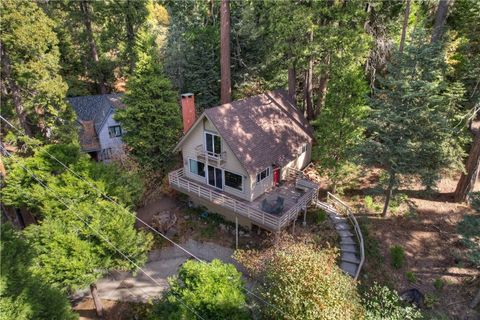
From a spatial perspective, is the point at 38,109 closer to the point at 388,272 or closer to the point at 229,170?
the point at 229,170

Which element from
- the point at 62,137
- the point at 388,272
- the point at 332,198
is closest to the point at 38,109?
the point at 62,137

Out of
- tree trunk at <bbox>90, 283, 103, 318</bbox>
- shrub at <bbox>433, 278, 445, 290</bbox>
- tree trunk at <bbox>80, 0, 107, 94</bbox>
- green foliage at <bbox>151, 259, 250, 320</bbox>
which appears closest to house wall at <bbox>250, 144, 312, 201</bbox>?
green foliage at <bbox>151, 259, 250, 320</bbox>

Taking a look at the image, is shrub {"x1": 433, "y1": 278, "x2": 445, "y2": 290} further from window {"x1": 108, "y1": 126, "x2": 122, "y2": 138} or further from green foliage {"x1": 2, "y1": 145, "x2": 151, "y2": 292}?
window {"x1": 108, "y1": 126, "x2": 122, "y2": 138}

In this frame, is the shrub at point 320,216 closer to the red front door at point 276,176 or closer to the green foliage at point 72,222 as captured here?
the red front door at point 276,176

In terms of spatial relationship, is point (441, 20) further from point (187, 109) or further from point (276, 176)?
point (187, 109)

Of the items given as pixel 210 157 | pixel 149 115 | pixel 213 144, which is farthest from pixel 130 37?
pixel 210 157

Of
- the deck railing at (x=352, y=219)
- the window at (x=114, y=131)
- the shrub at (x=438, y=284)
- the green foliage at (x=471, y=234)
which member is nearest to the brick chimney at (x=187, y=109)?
the window at (x=114, y=131)

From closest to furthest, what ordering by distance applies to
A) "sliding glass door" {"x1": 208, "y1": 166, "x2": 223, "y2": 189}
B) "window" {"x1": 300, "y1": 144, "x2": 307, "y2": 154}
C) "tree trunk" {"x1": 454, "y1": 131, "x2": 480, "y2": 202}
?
"tree trunk" {"x1": 454, "y1": 131, "x2": 480, "y2": 202} < "sliding glass door" {"x1": 208, "y1": 166, "x2": 223, "y2": 189} < "window" {"x1": 300, "y1": 144, "x2": 307, "y2": 154}
